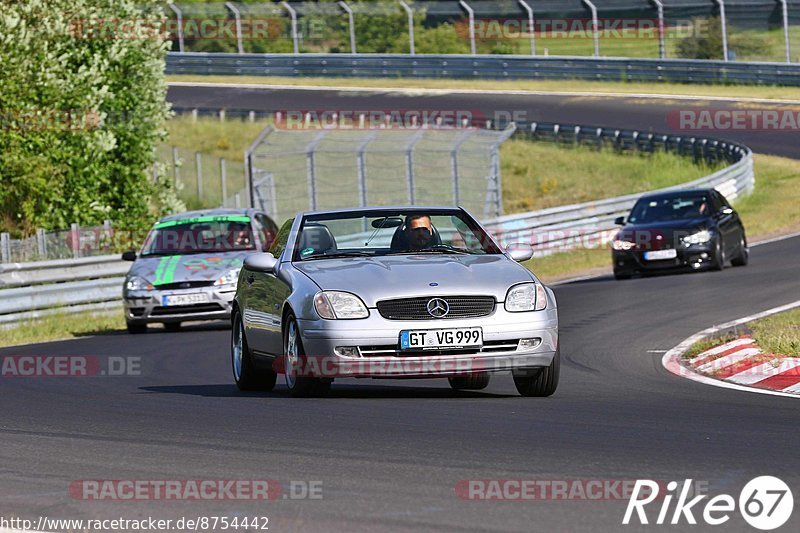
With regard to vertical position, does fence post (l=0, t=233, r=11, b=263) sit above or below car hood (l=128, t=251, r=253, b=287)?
below

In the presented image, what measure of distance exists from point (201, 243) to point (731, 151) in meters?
24.0

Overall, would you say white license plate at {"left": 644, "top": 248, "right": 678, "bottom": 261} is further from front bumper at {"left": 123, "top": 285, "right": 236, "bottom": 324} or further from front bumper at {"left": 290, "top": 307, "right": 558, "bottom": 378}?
front bumper at {"left": 290, "top": 307, "right": 558, "bottom": 378}

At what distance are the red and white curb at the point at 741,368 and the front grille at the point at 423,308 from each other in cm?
214

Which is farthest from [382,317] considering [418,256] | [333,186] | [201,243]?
[333,186]

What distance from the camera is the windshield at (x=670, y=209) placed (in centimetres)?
2497

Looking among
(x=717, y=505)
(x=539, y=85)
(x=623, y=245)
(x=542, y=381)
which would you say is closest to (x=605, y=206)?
(x=623, y=245)

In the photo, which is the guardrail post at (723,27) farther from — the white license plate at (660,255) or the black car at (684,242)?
the white license plate at (660,255)

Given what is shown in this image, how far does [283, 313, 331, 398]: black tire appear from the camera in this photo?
418 inches

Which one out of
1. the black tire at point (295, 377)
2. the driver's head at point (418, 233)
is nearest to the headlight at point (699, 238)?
the driver's head at point (418, 233)

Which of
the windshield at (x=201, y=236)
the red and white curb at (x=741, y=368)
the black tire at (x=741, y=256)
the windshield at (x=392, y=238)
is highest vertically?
the windshield at (x=392, y=238)

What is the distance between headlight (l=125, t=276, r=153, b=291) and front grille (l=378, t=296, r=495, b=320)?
10.1 meters

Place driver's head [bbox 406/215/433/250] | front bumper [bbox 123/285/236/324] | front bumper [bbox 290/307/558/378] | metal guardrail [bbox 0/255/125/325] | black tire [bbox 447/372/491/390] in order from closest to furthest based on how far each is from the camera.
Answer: front bumper [bbox 290/307/558/378] < driver's head [bbox 406/215/433/250] < black tire [bbox 447/372/491/390] < front bumper [bbox 123/285/236/324] < metal guardrail [bbox 0/255/125/325]

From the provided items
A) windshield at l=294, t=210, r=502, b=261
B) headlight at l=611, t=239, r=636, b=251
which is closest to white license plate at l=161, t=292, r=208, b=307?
headlight at l=611, t=239, r=636, b=251

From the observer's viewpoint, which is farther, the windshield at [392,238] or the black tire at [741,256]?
the black tire at [741,256]
